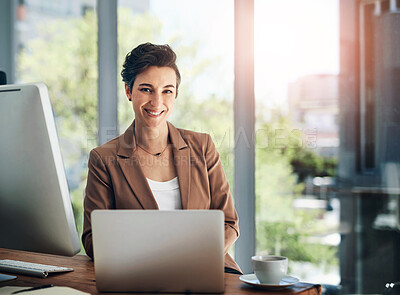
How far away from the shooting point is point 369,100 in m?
2.50

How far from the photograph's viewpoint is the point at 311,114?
2.65m

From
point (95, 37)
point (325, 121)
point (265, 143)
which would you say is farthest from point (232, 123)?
point (95, 37)

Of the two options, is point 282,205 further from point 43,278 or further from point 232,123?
point 43,278

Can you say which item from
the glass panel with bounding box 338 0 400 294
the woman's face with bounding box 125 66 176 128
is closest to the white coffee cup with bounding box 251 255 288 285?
the woman's face with bounding box 125 66 176 128

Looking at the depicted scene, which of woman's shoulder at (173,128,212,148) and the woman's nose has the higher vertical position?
the woman's nose

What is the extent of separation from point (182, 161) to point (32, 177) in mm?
955

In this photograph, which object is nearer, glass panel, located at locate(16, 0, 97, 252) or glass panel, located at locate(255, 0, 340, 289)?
glass panel, located at locate(255, 0, 340, 289)

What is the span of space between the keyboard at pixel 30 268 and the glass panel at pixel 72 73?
2106 mm

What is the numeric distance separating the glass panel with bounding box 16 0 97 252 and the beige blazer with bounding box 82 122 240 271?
56.8 inches

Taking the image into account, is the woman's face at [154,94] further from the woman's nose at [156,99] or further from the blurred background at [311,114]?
the blurred background at [311,114]

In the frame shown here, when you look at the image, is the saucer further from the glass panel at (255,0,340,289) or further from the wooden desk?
the glass panel at (255,0,340,289)

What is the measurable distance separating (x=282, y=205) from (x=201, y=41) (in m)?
1.19

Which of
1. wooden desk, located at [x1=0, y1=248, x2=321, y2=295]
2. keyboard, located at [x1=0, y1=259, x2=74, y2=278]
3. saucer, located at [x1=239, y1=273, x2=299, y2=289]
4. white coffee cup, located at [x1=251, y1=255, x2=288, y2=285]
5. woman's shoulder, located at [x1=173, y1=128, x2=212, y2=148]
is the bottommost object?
wooden desk, located at [x1=0, y1=248, x2=321, y2=295]

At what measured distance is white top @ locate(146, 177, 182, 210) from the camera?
2.05 m
